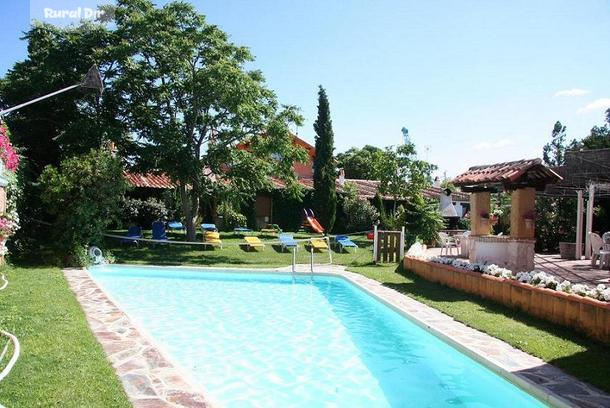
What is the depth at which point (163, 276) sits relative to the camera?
15.3 m

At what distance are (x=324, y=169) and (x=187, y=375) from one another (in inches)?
966

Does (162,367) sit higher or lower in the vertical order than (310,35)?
lower

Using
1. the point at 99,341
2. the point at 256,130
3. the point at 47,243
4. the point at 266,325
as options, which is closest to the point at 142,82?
the point at 256,130

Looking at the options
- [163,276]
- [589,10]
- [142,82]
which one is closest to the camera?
[589,10]

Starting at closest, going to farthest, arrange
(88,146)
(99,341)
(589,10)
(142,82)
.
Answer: (99,341), (589,10), (88,146), (142,82)

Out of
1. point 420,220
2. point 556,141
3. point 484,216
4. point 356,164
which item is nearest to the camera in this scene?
point 484,216

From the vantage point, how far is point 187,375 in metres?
5.51

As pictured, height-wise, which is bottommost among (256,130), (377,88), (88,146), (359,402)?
(359,402)

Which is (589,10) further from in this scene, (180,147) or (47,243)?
(47,243)

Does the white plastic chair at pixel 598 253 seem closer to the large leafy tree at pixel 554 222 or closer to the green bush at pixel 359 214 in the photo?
the large leafy tree at pixel 554 222

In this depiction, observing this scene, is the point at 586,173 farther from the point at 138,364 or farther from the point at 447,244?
the point at 138,364

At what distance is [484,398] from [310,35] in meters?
12.3

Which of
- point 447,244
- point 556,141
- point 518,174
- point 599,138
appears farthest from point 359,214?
point 556,141

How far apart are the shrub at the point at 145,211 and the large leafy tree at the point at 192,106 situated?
6.42m
